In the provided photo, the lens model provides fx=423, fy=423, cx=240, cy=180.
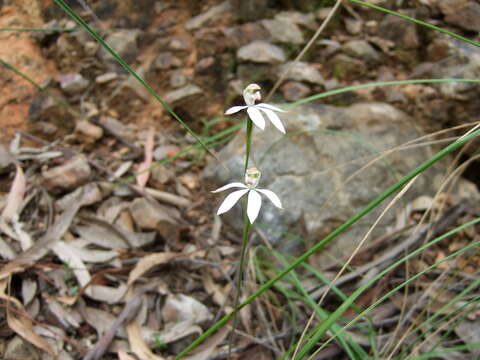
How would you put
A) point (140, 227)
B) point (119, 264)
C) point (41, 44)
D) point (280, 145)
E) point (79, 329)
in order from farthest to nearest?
point (41, 44), point (280, 145), point (140, 227), point (119, 264), point (79, 329)

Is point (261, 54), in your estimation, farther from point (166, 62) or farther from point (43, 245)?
point (43, 245)

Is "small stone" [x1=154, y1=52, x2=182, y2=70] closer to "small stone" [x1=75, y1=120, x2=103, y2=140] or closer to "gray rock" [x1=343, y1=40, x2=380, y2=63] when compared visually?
"small stone" [x1=75, y1=120, x2=103, y2=140]

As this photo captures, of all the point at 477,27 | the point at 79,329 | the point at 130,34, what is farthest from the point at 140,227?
the point at 477,27

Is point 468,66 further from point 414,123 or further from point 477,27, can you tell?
point 414,123

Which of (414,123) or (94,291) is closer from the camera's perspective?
(94,291)

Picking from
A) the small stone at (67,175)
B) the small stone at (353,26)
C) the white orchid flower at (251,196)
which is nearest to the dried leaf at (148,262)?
the small stone at (67,175)

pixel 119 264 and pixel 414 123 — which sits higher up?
pixel 414 123

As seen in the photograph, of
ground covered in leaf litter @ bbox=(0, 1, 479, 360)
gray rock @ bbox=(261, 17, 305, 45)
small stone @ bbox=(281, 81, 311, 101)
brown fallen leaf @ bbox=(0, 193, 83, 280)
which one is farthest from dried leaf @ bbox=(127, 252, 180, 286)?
gray rock @ bbox=(261, 17, 305, 45)
